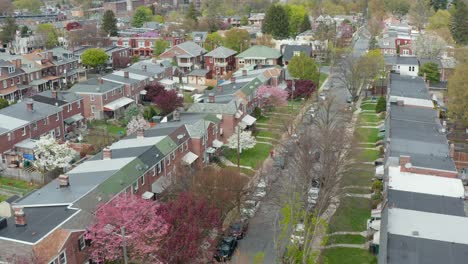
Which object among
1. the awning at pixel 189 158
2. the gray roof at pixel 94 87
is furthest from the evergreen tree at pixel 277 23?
the awning at pixel 189 158

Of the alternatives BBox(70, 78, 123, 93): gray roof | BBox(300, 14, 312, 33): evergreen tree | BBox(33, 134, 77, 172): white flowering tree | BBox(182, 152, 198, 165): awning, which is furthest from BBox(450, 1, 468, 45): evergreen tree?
BBox(33, 134, 77, 172): white flowering tree

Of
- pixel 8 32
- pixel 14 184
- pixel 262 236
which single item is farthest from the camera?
pixel 8 32

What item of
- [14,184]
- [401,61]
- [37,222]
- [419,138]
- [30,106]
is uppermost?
[401,61]

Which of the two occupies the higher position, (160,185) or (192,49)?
(192,49)

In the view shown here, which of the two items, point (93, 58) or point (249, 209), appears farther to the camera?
point (93, 58)

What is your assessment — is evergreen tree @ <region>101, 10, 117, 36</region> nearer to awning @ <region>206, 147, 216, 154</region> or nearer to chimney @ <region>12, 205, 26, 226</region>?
awning @ <region>206, 147, 216, 154</region>

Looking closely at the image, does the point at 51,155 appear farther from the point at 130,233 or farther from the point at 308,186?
the point at 308,186

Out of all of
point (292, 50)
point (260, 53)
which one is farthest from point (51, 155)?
point (292, 50)
